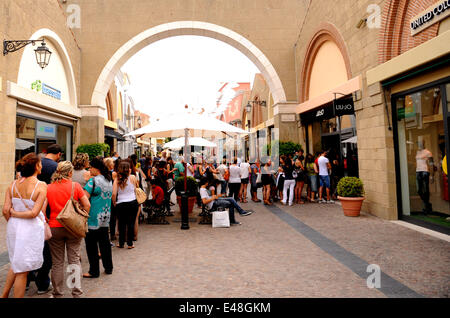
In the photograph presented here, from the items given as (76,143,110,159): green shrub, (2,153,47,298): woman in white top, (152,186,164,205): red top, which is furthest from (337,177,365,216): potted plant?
(76,143,110,159): green shrub

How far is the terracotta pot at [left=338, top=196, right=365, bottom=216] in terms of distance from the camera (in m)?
7.39

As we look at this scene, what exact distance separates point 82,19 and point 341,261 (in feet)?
48.8

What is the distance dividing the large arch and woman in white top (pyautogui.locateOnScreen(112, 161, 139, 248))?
993cm

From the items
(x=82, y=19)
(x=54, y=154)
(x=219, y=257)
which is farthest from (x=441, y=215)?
(x=82, y=19)

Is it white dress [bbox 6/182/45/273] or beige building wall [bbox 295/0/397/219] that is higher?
beige building wall [bbox 295/0/397/219]

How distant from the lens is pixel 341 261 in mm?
4301

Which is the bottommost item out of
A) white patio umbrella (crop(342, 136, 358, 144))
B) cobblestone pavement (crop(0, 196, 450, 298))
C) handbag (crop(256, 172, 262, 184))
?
cobblestone pavement (crop(0, 196, 450, 298))

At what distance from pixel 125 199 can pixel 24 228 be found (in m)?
2.19

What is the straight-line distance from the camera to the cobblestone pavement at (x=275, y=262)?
11.1ft

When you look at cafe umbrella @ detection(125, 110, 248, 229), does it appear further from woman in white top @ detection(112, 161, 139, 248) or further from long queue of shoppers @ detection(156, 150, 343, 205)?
long queue of shoppers @ detection(156, 150, 343, 205)

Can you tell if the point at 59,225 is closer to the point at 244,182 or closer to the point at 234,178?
the point at 234,178

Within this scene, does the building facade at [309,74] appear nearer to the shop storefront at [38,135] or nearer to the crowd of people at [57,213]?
the shop storefront at [38,135]

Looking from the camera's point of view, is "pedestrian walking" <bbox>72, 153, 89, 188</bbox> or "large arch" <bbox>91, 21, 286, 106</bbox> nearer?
"pedestrian walking" <bbox>72, 153, 89, 188</bbox>

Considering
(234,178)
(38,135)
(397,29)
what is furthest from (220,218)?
(38,135)
